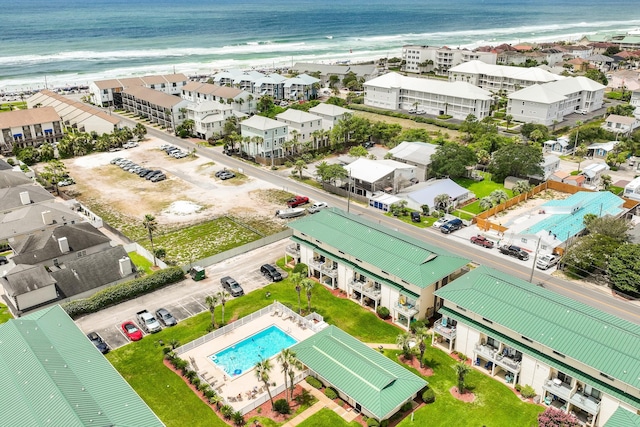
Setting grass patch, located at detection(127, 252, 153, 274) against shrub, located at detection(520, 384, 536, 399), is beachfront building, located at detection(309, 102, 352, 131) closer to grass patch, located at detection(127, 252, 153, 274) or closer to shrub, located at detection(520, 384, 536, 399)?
grass patch, located at detection(127, 252, 153, 274)

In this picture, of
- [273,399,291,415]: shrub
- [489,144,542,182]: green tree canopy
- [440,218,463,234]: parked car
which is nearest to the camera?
[273,399,291,415]: shrub

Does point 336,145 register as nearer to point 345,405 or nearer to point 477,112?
point 477,112

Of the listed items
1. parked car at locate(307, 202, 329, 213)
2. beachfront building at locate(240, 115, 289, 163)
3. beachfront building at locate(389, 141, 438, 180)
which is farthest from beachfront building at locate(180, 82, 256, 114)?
parked car at locate(307, 202, 329, 213)

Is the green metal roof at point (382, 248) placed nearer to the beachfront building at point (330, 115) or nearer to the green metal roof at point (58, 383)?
the green metal roof at point (58, 383)

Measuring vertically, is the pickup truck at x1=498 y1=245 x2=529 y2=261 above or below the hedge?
below

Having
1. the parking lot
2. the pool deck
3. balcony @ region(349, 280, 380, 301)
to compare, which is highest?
balcony @ region(349, 280, 380, 301)

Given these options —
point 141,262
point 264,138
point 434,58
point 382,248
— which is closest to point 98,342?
point 141,262
